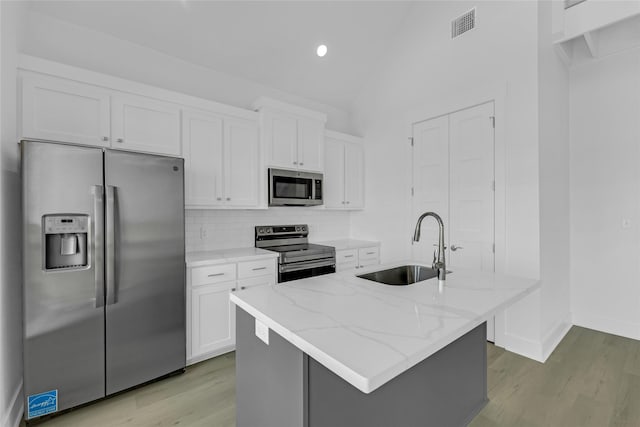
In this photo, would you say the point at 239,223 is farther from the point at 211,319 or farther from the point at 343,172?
the point at 343,172

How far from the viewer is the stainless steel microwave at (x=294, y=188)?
3.34m

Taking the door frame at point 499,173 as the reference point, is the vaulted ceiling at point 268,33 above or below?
above

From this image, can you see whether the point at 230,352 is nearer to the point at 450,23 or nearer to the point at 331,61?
the point at 331,61

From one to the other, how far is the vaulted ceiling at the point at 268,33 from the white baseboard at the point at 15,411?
2876 millimetres

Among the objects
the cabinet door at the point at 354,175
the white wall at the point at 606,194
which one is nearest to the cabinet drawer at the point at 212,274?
the cabinet door at the point at 354,175

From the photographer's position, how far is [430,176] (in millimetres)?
3529

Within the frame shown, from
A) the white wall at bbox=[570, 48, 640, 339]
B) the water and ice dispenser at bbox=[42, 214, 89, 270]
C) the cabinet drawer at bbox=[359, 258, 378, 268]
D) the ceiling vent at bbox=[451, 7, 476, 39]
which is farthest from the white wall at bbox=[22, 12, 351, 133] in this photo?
the white wall at bbox=[570, 48, 640, 339]

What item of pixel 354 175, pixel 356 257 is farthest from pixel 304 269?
pixel 354 175

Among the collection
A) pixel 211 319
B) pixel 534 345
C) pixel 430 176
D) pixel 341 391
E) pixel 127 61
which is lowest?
pixel 534 345

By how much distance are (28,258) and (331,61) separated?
3670mm

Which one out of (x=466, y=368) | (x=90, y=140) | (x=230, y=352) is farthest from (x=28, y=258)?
(x=466, y=368)

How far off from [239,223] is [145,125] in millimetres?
1388

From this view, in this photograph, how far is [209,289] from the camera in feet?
8.54

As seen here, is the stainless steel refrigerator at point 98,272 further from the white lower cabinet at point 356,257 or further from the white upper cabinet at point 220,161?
the white lower cabinet at point 356,257
